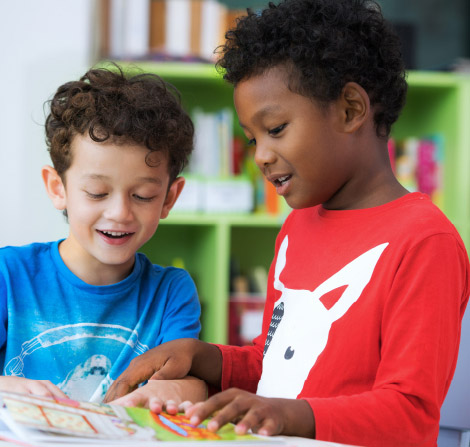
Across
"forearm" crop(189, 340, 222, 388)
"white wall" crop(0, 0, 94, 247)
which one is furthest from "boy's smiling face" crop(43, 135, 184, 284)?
"white wall" crop(0, 0, 94, 247)

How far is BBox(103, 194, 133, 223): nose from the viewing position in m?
1.04

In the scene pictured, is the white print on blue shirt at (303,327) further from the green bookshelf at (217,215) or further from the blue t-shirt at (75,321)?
the green bookshelf at (217,215)

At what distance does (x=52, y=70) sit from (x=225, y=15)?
73cm

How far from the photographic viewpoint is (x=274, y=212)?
2658mm

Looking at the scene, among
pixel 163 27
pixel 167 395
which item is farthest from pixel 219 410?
pixel 163 27

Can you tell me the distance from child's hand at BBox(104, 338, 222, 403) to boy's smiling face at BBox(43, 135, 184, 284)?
0.64 ft

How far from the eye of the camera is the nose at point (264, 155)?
37.6 inches

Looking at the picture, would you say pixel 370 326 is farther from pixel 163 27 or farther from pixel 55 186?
pixel 163 27

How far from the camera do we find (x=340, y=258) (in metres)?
0.96

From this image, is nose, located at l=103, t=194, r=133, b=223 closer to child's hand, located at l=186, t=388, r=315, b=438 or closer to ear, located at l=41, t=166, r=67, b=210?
ear, located at l=41, t=166, r=67, b=210

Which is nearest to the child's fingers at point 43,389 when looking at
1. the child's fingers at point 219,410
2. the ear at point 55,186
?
the child's fingers at point 219,410

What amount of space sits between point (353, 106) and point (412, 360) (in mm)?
388

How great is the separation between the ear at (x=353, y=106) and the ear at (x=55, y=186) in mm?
500

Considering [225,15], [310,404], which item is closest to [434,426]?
[310,404]
